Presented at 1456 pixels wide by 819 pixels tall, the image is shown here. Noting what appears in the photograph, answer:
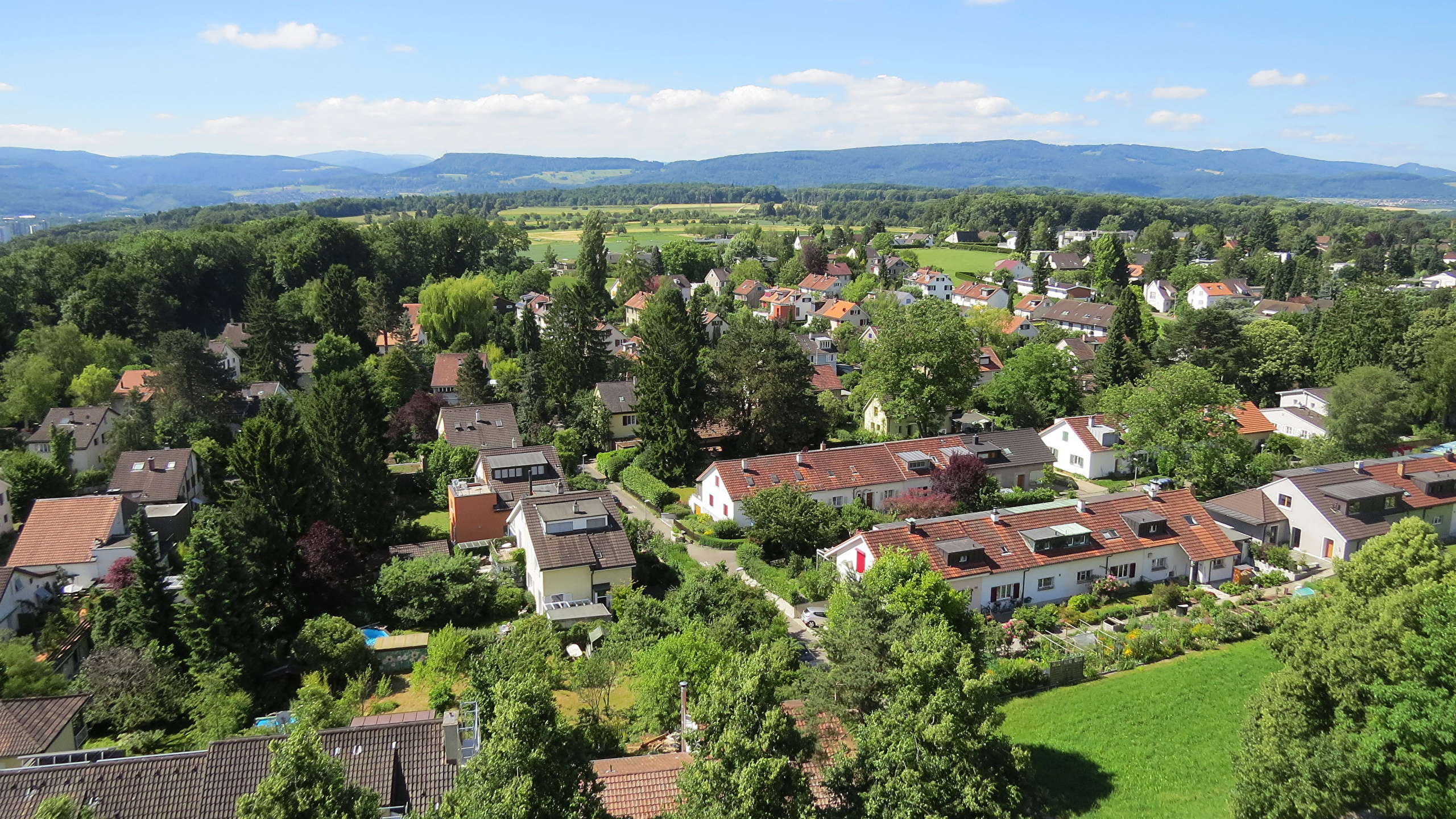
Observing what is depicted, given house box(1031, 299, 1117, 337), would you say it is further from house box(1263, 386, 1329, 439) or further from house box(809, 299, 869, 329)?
house box(1263, 386, 1329, 439)

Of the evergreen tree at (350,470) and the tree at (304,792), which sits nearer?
the tree at (304,792)

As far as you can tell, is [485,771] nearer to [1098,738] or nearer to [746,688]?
[746,688]

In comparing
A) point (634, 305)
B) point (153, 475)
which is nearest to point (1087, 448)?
point (153, 475)

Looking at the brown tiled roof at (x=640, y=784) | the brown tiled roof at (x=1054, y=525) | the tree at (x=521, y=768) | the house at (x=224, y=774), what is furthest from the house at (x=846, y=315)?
the tree at (x=521, y=768)

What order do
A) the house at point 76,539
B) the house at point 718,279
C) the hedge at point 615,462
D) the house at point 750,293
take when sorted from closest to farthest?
the house at point 76,539
the hedge at point 615,462
the house at point 750,293
the house at point 718,279

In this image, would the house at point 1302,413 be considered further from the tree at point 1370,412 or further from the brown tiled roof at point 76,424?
the brown tiled roof at point 76,424

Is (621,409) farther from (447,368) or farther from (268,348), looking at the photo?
(268,348)

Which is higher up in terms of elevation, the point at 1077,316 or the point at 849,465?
the point at 1077,316

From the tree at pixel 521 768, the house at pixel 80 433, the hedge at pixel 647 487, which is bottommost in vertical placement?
the hedge at pixel 647 487
